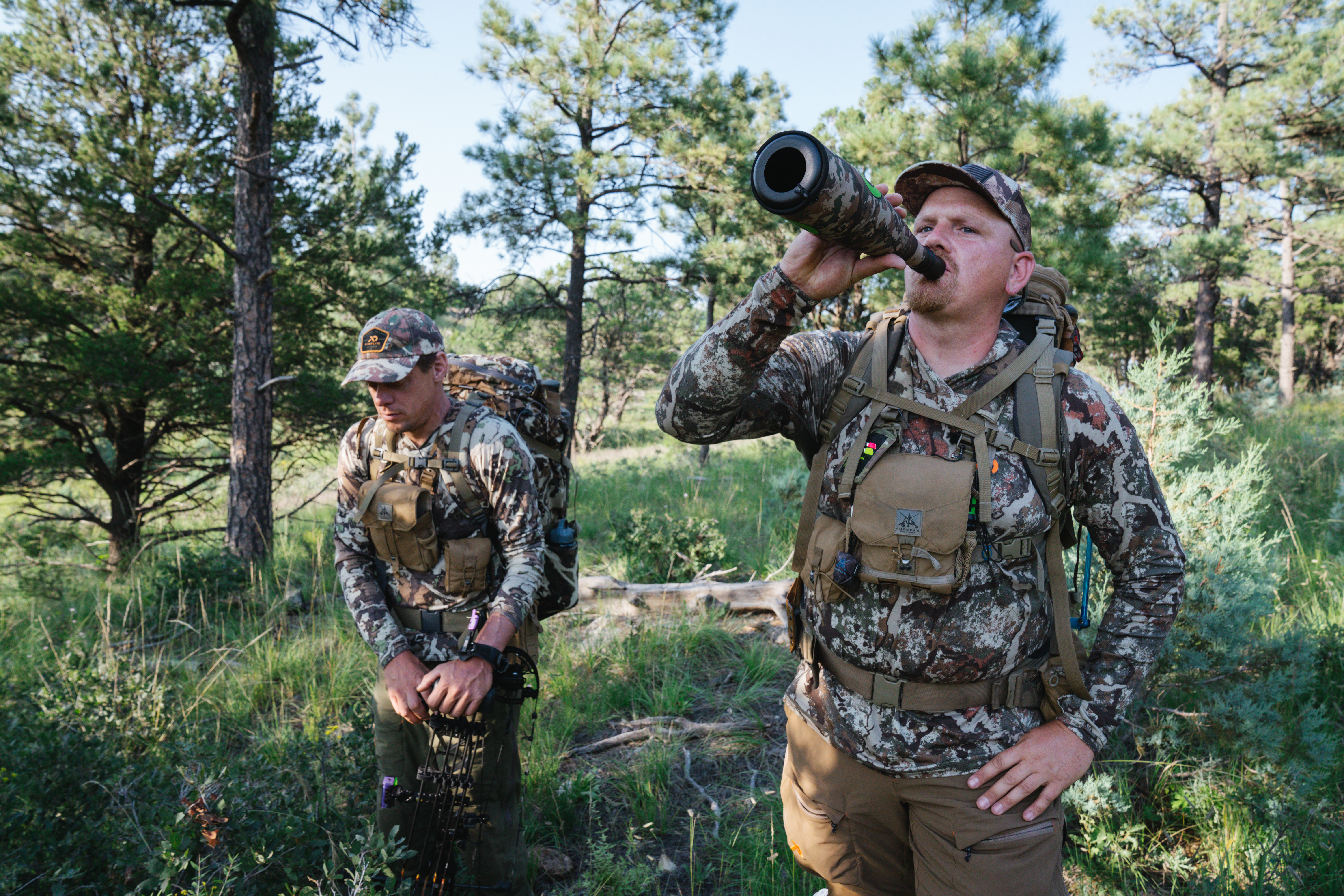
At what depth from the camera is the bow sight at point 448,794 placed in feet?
7.36

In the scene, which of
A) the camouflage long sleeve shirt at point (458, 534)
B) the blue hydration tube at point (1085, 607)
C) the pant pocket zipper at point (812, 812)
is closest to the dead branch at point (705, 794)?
the pant pocket zipper at point (812, 812)

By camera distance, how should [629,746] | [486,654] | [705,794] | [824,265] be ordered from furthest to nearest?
[629,746] → [705,794] → [486,654] → [824,265]

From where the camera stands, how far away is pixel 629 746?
12.1ft

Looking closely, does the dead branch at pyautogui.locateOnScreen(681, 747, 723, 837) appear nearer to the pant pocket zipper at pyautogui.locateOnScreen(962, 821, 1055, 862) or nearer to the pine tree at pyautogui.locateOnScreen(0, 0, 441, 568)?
the pant pocket zipper at pyautogui.locateOnScreen(962, 821, 1055, 862)

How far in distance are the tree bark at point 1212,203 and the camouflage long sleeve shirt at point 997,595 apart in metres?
15.1

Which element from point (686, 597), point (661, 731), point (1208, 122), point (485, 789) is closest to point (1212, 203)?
point (1208, 122)

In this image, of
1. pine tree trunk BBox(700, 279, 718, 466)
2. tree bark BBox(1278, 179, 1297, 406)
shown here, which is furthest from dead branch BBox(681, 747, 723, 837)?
tree bark BBox(1278, 179, 1297, 406)

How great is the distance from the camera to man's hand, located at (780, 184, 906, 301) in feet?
4.68

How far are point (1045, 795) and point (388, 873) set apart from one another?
1593 mm

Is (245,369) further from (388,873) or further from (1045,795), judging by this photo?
(1045,795)

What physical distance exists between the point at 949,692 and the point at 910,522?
0.45m

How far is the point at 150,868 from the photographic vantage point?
1.67 meters

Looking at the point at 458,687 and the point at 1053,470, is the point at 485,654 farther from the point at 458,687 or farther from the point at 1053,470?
the point at 1053,470

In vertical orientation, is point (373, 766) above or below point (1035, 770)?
below
